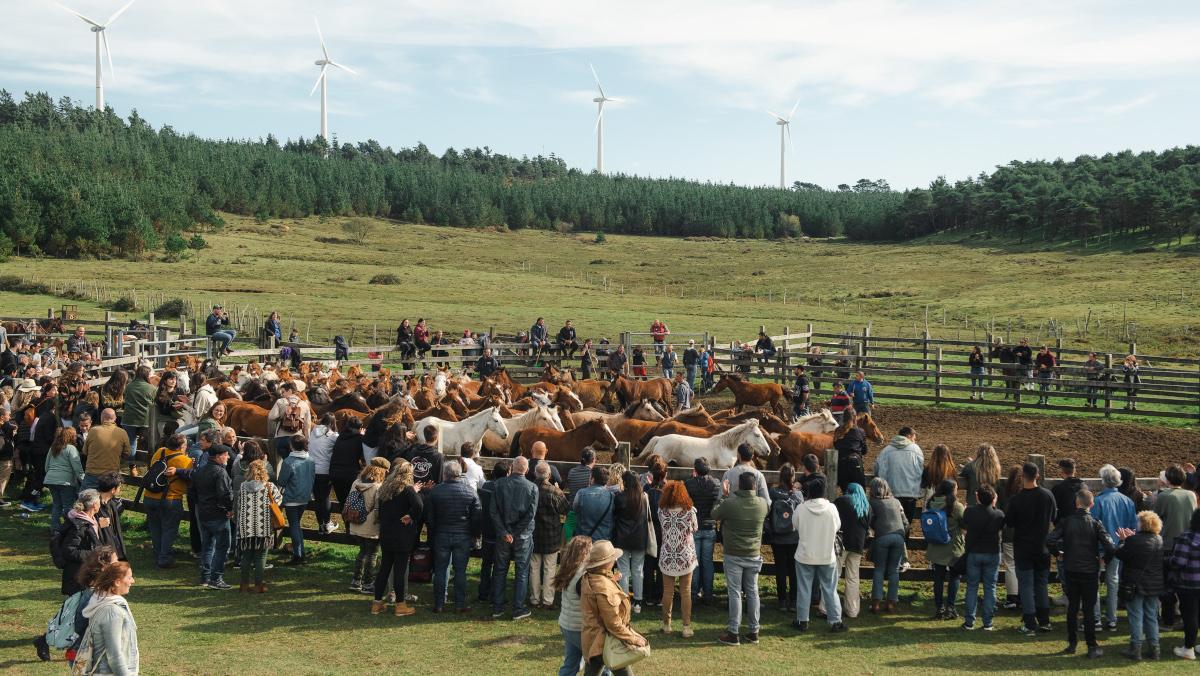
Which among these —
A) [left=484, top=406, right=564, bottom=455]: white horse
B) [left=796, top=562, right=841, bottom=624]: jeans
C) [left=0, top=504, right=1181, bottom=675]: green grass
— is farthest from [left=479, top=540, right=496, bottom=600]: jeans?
[left=484, top=406, right=564, bottom=455]: white horse

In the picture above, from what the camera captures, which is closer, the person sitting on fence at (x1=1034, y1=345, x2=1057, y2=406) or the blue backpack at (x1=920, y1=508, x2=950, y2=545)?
the blue backpack at (x1=920, y1=508, x2=950, y2=545)

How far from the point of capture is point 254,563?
1048cm

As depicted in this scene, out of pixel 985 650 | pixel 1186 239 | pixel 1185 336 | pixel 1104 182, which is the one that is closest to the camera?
pixel 985 650

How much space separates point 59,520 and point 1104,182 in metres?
108

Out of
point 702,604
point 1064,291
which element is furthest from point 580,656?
point 1064,291

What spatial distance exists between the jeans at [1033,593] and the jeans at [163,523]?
858 centimetres

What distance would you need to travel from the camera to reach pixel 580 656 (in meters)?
7.25

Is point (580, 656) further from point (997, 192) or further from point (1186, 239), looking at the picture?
point (997, 192)

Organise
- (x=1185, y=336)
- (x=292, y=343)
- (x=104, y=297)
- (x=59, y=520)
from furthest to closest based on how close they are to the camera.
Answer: (x=104, y=297), (x=1185, y=336), (x=292, y=343), (x=59, y=520)

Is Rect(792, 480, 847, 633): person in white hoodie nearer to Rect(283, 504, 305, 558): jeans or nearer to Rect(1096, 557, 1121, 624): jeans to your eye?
Rect(1096, 557, 1121, 624): jeans

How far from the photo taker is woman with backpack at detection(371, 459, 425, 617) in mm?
9789

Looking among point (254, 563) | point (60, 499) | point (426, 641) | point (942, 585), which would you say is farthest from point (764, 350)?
point (426, 641)

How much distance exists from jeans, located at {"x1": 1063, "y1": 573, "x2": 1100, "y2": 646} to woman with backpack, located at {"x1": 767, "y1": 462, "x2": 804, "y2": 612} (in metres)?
2.43

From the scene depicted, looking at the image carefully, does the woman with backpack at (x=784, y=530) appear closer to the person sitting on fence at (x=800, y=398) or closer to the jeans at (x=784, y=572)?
the jeans at (x=784, y=572)
